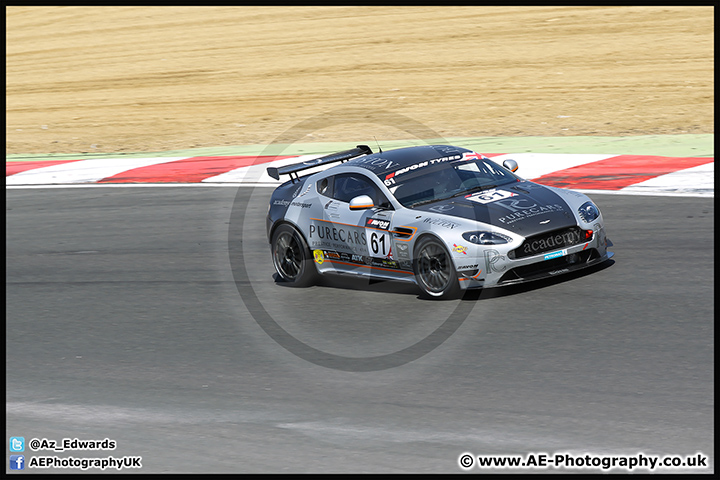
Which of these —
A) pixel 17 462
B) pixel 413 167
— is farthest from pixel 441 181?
pixel 17 462

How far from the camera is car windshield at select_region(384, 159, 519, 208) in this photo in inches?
370

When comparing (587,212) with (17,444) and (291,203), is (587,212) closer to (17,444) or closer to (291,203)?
(291,203)

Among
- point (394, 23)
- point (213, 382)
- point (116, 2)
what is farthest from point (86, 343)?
point (116, 2)

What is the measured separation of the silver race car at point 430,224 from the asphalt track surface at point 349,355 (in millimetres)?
247

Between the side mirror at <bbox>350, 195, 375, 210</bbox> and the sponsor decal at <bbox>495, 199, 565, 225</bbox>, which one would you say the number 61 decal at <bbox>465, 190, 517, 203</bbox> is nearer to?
the sponsor decal at <bbox>495, 199, 565, 225</bbox>


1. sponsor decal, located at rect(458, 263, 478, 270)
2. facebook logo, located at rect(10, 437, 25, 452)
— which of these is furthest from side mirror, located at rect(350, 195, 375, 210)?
facebook logo, located at rect(10, 437, 25, 452)

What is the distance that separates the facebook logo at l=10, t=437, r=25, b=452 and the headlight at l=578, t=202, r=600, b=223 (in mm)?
5069

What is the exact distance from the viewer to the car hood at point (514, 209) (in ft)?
28.7

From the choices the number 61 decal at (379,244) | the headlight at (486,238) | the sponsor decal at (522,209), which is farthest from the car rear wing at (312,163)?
the headlight at (486,238)

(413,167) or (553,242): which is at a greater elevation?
(413,167)

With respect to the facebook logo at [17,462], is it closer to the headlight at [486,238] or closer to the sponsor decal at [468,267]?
the sponsor decal at [468,267]

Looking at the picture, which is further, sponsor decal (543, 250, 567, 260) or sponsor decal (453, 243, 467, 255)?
sponsor decal (543, 250, 567, 260)

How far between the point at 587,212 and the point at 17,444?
5232 millimetres

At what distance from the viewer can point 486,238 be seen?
8617 millimetres
